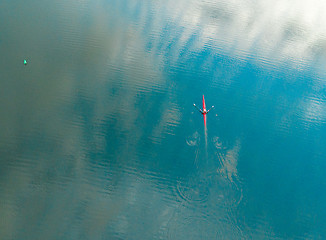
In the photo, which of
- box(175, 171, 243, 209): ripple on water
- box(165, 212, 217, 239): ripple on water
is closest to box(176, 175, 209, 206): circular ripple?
box(175, 171, 243, 209): ripple on water

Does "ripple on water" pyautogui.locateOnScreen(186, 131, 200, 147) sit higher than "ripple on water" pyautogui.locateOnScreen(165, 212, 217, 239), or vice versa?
"ripple on water" pyautogui.locateOnScreen(186, 131, 200, 147)

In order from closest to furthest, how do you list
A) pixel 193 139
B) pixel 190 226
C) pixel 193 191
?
1. pixel 190 226
2. pixel 193 191
3. pixel 193 139

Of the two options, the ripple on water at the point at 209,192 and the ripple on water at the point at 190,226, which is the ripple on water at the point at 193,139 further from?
the ripple on water at the point at 190,226

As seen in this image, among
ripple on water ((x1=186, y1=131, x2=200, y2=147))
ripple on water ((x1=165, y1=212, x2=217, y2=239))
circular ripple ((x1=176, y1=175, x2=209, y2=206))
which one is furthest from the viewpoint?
ripple on water ((x1=186, y1=131, x2=200, y2=147))

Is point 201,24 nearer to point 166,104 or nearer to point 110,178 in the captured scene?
point 166,104

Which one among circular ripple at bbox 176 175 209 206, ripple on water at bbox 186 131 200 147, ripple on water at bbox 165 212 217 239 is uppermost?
ripple on water at bbox 186 131 200 147

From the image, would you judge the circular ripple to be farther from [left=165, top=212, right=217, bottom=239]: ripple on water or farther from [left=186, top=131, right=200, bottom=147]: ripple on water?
[left=186, top=131, right=200, bottom=147]: ripple on water

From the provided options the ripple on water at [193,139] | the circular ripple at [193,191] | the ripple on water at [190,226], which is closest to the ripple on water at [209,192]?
the circular ripple at [193,191]

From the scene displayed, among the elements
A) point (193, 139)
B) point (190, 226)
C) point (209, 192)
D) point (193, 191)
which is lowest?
point (190, 226)

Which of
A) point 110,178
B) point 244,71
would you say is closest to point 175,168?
point 110,178

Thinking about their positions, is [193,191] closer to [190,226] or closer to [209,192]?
[209,192]

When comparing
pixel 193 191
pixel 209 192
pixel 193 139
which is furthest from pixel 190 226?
pixel 193 139

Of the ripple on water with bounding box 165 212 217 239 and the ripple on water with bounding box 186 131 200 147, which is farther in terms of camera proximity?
the ripple on water with bounding box 186 131 200 147
